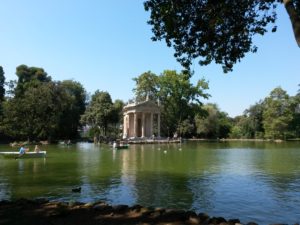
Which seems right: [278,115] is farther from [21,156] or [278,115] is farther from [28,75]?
[21,156]

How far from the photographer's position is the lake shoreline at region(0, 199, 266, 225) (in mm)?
9312

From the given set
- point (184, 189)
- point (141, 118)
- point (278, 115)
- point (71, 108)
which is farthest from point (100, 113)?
point (184, 189)

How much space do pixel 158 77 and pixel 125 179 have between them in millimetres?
76030

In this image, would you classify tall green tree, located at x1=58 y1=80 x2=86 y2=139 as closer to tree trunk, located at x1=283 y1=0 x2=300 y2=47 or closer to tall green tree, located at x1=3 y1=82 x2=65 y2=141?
tall green tree, located at x1=3 y1=82 x2=65 y2=141

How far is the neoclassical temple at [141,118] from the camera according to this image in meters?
88.5

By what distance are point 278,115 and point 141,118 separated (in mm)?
38948

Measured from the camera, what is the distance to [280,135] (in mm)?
103375

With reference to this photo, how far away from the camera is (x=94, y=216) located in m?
9.92

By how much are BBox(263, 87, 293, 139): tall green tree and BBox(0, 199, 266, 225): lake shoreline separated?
96112 mm

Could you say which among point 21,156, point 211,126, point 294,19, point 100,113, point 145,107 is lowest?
point 21,156

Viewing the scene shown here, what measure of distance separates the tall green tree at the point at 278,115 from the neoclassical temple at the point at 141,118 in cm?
3264

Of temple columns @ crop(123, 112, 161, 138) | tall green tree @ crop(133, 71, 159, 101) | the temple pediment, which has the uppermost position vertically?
tall green tree @ crop(133, 71, 159, 101)

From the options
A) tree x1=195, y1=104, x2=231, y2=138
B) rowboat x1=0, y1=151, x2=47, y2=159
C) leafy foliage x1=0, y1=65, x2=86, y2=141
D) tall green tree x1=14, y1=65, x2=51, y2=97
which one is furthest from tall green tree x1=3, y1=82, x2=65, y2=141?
tree x1=195, y1=104, x2=231, y2=138

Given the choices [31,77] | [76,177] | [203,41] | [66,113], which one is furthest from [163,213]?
[31,77]
